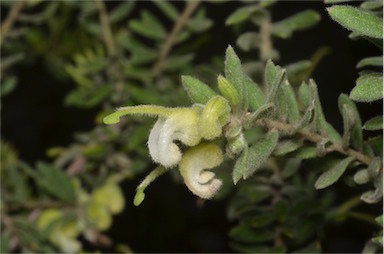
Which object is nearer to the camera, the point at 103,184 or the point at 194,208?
the point at 103,184

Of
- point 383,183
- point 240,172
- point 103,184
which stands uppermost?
point 103,184

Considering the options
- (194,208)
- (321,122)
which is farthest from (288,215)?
(194,208)

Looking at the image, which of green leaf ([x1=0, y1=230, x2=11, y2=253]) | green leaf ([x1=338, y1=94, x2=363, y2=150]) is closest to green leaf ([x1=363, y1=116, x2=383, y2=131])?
green leaf ([x1=338, y1=94, x2=363, y2=150])

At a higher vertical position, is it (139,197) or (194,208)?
(139,197)

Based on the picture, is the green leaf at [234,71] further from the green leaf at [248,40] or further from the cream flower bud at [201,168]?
the green leaf at [248,40]

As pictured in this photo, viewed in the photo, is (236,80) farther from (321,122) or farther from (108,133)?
(108,133)

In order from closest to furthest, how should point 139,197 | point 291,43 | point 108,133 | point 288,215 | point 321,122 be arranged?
point 139,197, point 321,122, point 288,215, point 108,133, point 291,43
